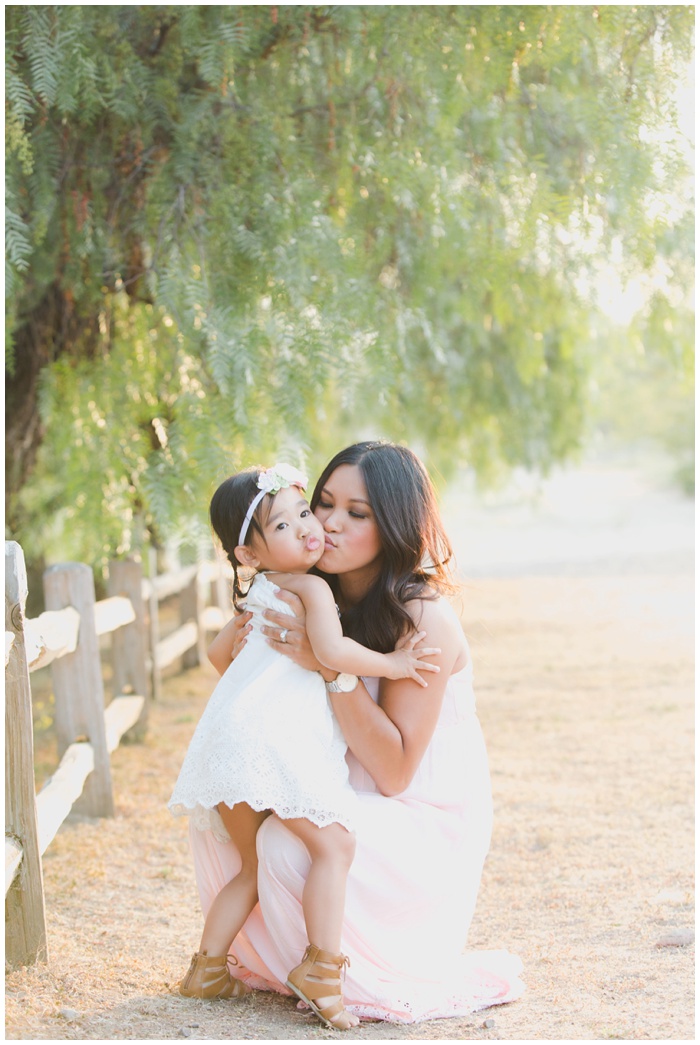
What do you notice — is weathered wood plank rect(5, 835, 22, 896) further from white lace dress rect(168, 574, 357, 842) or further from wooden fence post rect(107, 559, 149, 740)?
wooden fence post rect(107, 559, 149, 740)

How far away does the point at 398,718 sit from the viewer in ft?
9.11

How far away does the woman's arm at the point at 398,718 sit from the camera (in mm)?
2742

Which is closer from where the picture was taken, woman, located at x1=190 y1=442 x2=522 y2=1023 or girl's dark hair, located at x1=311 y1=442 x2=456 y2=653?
woman, located at x1=190 y1=442 x2=522 y2=1023

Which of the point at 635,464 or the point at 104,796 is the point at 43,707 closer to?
the point at 104,796

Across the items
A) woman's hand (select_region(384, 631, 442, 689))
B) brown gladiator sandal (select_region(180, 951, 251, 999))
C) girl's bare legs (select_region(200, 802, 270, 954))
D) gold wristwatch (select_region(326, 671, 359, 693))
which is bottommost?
brown gladiator sandal (select_region(180, 951, 251, 999))

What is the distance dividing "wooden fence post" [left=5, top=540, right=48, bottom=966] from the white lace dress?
520mm

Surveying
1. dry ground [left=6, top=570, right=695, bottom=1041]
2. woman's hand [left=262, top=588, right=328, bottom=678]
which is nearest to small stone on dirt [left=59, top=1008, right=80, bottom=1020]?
dry ground [left=6, top=570, right=695, bottom=1041]

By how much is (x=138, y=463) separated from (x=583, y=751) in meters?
2.89

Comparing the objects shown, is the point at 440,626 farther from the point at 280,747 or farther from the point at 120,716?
the point at 120,716

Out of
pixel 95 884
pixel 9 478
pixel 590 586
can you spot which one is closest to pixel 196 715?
pixel 9 478

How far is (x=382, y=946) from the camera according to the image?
2740 mm

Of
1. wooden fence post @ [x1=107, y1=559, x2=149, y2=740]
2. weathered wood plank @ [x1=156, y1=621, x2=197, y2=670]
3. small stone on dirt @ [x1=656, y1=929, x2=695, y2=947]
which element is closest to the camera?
small stone on dirt @ [x1=656, y1=929, x2=695, y2=947]

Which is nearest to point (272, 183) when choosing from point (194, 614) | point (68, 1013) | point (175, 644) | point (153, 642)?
point (68, 1013)

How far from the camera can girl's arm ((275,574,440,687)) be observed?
266 cm
